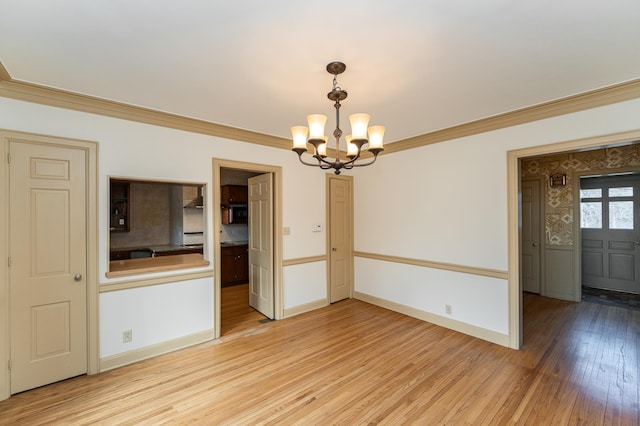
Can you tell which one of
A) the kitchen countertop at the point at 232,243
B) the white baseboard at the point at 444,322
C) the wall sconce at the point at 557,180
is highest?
the wall sconce at the point at 557,180

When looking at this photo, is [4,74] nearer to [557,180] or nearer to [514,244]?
[514,244]

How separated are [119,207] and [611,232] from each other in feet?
30.9

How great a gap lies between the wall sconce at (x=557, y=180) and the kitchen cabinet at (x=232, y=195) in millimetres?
5857

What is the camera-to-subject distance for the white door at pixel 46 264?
95.0 inches

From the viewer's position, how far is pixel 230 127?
141 inches

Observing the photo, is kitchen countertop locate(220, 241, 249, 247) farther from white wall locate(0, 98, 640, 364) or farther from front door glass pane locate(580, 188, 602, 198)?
front door glass pane locate(580, 188, 602, 198)

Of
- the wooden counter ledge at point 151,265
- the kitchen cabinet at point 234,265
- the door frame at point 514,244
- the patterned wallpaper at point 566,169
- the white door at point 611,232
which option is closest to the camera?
the wooden counter ledge at point 151,265

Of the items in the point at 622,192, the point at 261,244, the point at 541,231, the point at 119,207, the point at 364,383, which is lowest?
the point at 364,383

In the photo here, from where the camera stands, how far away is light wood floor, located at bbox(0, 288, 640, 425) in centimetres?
215

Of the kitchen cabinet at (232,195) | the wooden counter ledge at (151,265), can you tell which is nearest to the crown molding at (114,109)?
the wooden counter ledge at (151,265)

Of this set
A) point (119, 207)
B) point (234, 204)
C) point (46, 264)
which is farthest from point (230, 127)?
point (119, 207)

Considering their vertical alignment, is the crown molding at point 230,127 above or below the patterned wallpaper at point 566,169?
above

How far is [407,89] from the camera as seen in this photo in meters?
2.53

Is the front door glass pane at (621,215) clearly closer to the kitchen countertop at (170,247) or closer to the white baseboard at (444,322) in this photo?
the white baseboard at (444,322)
